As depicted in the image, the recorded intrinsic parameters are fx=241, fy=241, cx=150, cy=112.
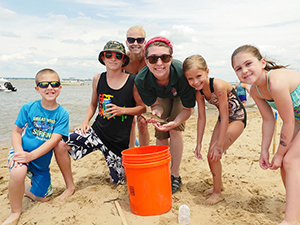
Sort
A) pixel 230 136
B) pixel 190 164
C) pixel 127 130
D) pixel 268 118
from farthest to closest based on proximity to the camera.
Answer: pixel 190 164 → pixel 127 130 → pixel 230 136 → pixel 268 118

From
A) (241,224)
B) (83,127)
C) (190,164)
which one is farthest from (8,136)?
(241,224)

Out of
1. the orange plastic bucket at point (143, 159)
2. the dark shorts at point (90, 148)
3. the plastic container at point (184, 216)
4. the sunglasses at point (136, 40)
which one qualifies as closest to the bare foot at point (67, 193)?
the dark shorts at point (90, 148)

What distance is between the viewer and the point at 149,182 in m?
2.71

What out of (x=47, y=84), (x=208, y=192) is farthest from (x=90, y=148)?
(x=208, y=192)

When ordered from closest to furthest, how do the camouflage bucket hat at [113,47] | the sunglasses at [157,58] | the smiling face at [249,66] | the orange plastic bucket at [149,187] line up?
the smiling face at [249,66]
the orange plastic bucket at [149,187]
the sunglasses at [157,58]
the camouflage bucket hat at [113,47]

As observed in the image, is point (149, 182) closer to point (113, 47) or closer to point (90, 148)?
point (90, 148)

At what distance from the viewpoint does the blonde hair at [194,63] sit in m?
2.84

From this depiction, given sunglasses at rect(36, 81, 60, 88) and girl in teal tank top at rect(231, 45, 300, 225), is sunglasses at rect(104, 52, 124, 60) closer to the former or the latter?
sunglasses at rect(36, 81, 60, 88)

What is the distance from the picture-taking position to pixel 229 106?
3137 millimetres

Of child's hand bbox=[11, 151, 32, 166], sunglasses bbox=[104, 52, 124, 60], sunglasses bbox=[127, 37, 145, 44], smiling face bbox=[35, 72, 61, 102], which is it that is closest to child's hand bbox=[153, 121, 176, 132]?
sunglasses bbox=[104, 52, 124, 60]

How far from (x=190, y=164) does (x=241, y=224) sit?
188cm

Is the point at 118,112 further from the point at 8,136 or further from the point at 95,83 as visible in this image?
the point at 8,136

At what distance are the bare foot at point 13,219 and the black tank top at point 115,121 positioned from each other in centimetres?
142

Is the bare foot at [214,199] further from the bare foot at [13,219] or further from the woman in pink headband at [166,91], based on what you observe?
the bare foot at [13,219]
